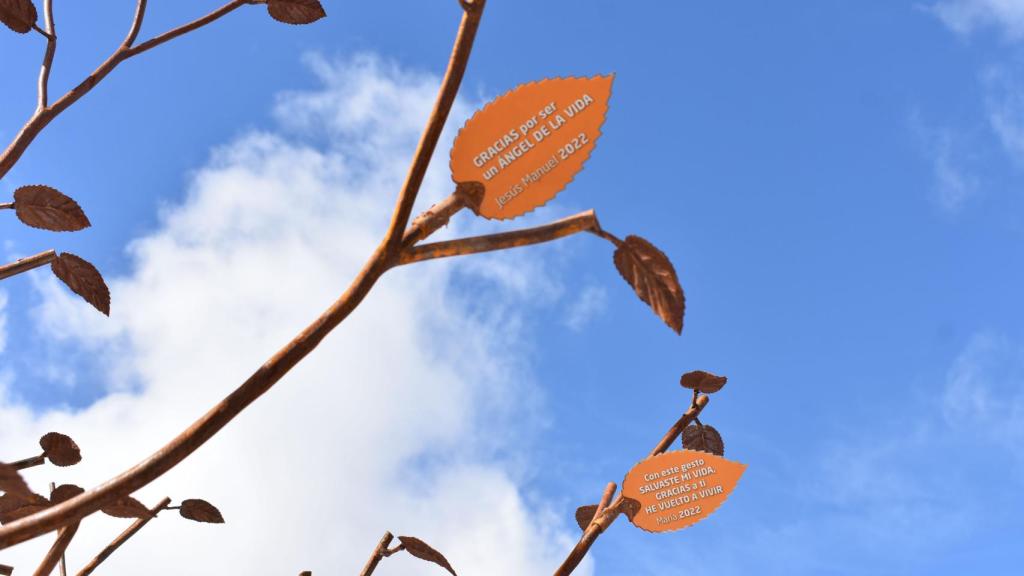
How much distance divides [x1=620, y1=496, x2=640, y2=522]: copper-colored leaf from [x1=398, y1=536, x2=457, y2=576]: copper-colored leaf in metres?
0.27

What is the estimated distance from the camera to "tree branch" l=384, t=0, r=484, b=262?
68 centimetres

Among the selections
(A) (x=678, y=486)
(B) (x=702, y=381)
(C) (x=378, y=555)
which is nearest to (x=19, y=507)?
(C) (x=378, y=555)

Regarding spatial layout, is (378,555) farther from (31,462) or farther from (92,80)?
(92,80)

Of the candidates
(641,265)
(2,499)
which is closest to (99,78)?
(2,499)

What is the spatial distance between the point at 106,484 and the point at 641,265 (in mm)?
483

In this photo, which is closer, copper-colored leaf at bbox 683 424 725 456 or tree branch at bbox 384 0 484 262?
tree branch at bbox 384 0 484 262

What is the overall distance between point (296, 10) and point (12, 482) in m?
0.99

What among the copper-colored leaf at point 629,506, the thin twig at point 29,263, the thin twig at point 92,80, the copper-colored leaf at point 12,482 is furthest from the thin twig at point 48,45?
the copper-colored leaf at point 629,506

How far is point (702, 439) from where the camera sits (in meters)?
1.42

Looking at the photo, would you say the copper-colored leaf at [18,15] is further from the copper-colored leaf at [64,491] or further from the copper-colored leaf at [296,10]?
the copper-colored leaf at [64,491]

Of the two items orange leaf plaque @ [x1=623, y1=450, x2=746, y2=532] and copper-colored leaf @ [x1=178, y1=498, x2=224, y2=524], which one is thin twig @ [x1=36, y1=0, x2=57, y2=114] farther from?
orange leaf plaque @ [x1=623, y1=450, x2=746, y2=532]

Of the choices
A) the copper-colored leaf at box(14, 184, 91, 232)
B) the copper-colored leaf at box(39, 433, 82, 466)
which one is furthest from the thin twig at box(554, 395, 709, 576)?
the copper-colored leaf at box(14, 184, 91, 232)

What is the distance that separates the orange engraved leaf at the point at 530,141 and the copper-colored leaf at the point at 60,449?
87 centimetres

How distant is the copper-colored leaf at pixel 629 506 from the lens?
1234 mm
